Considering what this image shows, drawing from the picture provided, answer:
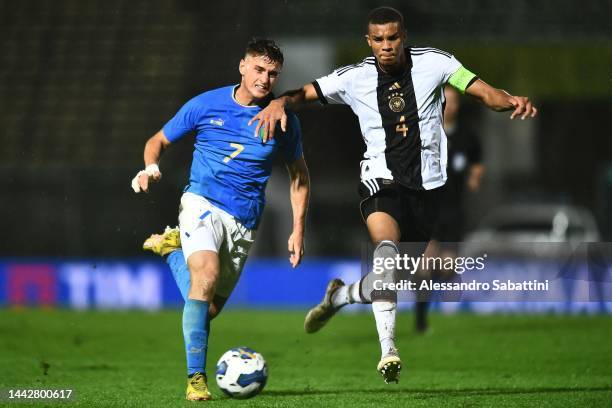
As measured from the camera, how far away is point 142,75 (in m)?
19.0

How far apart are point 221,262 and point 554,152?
61.4 ft

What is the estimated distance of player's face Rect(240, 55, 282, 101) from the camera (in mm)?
7141

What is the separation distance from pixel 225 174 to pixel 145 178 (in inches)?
24.9

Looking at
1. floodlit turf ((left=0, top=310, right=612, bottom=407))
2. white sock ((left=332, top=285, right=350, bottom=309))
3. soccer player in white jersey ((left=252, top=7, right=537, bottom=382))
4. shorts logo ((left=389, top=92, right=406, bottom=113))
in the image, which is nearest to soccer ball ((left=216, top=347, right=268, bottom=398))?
floodlit turf ((left=0, top=310, right=612, bottom=407))

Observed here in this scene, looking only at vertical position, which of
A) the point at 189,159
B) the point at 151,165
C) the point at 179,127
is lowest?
the point at 151,165

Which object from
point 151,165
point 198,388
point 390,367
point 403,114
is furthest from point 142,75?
point 390,367

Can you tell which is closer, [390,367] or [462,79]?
[390,367]

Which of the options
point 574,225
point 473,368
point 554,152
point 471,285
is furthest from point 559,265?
point 554,152

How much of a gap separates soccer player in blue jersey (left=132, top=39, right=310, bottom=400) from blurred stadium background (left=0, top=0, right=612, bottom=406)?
305cm

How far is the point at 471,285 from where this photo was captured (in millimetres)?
8281

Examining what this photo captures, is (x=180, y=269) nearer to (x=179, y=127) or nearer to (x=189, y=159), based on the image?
(x=179, y=127)

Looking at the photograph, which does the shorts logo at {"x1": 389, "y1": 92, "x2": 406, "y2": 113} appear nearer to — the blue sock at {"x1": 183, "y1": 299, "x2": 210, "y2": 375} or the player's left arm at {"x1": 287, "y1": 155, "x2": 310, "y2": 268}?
the player's left arm at {"x1": 287, "y1": 155, "x2": 310, "y2": 268}

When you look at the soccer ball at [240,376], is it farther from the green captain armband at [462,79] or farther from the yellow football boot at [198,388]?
the green captain armband at [462,79]

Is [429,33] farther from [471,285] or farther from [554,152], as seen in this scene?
[471,285]
